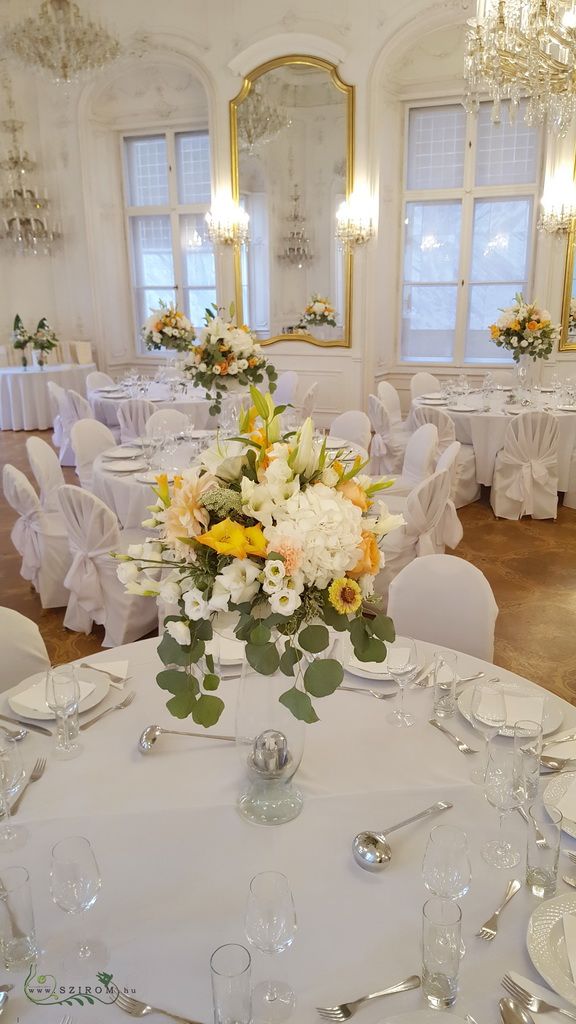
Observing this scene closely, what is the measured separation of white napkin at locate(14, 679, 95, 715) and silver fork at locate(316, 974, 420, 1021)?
3.20 ft

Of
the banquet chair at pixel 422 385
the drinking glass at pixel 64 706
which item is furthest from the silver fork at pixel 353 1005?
the banquet chair at pixel 422 385

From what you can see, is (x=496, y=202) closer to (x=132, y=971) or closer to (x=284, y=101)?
(x=284, y=101)

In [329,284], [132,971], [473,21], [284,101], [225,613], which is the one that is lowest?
[132,971]

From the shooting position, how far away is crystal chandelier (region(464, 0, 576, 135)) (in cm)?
397

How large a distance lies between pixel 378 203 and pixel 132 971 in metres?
8.37

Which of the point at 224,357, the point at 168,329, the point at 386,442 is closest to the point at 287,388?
the point at 386,442

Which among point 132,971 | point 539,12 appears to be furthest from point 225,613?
point 539,12

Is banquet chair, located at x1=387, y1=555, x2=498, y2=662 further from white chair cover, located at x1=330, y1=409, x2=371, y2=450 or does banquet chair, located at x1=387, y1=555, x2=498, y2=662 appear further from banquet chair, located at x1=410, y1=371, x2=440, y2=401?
banquet chair, located at x1=410, y1=371, x2=440, y2=401

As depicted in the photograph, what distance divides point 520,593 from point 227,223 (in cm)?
615

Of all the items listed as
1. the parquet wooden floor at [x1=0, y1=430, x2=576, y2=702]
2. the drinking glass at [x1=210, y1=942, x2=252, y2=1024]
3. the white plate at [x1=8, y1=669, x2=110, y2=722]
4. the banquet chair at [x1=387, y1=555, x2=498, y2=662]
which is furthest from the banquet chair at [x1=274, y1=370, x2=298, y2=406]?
the drinking glass at [x1=210, y1=942, x2=252, y2=1024]

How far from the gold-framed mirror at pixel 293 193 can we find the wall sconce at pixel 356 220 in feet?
0.49

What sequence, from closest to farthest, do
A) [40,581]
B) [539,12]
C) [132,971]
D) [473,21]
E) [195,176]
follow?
[132,971] → [539,12] → [40,581] → [473,21] → [195,176]

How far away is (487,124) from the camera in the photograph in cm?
834

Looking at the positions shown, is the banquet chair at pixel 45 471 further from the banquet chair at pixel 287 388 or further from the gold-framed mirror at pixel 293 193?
the gold-framed mirror at pixel 293 193
